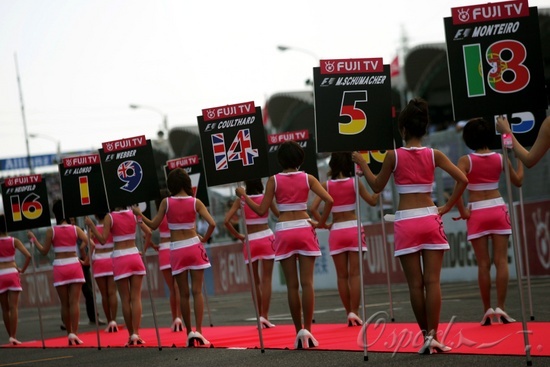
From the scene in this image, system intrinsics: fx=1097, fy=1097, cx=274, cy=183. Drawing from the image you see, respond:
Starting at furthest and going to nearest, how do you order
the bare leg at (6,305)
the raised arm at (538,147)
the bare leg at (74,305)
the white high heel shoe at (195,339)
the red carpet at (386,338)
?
the bare leg at (6,305) → the bare leg at (74,305) → the white high heel shoe at (195,339) → the red carpet at (386,338) → the raised arm at (538,147)

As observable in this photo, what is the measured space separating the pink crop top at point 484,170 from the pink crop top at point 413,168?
7.38 ft

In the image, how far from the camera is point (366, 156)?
50.8 feet

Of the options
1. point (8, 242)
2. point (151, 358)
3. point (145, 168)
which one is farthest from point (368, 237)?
point (151, 358)

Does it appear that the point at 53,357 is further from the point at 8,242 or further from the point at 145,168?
the point at 8,242

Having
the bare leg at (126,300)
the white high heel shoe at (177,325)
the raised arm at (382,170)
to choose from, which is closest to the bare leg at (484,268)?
the raised arm at (382,170)

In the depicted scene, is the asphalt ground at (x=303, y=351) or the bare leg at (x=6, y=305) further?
the bare leg at (x=6, y=305)

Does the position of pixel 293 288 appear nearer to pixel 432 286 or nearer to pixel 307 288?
pixel 307 288

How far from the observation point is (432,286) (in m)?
9.41

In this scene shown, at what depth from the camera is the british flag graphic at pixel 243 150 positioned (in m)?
12.2

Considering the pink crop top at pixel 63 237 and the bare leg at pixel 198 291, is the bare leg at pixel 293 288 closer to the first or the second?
the bare leg at pixel 198 291

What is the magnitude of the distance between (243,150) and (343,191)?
6.90ft

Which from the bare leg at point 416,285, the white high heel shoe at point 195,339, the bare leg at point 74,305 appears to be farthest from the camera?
the bare leg at point 74,305

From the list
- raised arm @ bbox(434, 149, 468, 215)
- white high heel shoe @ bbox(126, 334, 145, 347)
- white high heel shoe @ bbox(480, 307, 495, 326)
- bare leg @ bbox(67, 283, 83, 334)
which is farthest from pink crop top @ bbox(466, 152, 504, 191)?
bare leg @ bbox(67, 283, 83, 334)

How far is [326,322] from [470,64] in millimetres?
7205
